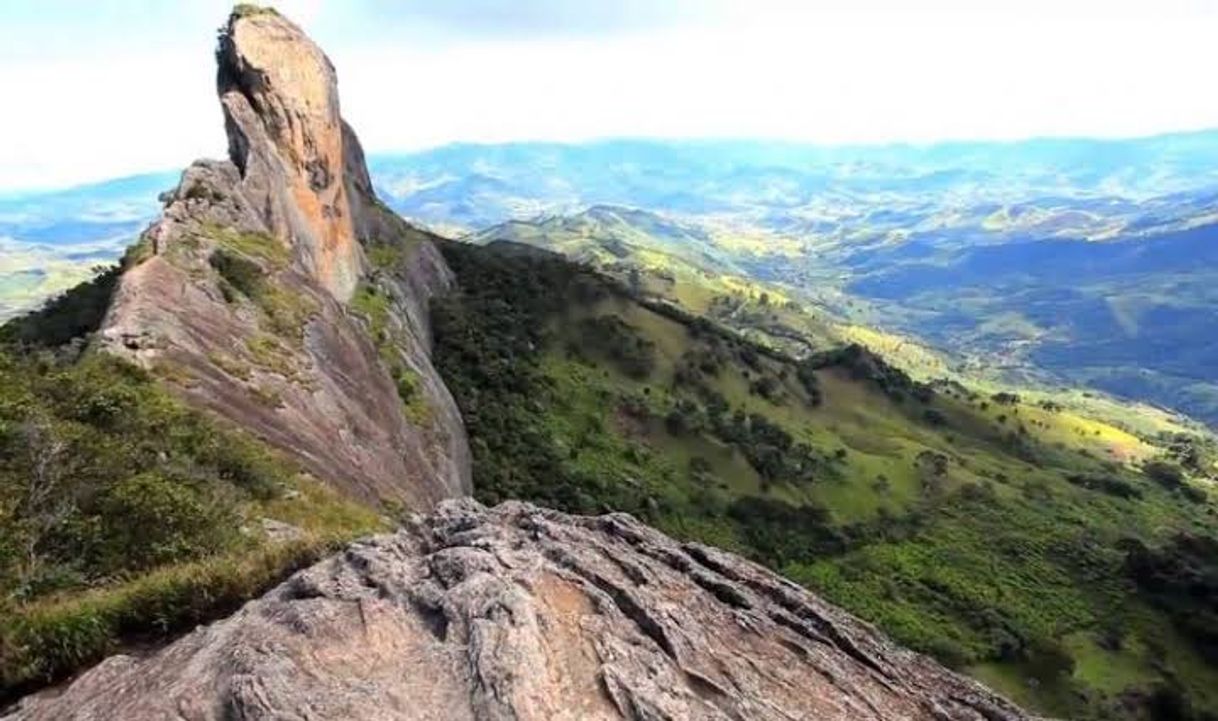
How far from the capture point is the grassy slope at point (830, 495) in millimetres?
100250

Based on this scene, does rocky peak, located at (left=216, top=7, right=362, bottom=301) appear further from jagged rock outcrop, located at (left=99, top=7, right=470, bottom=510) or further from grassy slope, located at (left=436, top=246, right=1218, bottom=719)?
grassy slope, located at (left=436, top=246, right=1218, bottom=719)

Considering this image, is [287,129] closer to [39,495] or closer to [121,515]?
[39,495]

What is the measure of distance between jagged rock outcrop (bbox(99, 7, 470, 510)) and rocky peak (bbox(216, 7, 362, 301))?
7.1 inches

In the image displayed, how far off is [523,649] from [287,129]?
239ft

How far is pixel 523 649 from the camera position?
55.8 ft

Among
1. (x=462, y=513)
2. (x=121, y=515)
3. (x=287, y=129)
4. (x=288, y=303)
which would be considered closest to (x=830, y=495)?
(x=287, y=129)

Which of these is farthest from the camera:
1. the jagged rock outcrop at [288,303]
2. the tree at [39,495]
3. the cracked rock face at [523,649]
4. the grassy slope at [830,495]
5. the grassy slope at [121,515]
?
the grassy slope at [830,495]

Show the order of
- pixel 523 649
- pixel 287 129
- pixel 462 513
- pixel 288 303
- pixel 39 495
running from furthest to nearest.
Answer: pixel 287 129
pixel 288 303
pixel 462 513
pixel 39 495
pixel 523 649

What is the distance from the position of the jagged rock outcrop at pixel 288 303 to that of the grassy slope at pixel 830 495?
15958 millimetres

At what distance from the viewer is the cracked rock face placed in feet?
52.1

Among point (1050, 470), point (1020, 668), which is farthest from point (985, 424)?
point (1020, 668)

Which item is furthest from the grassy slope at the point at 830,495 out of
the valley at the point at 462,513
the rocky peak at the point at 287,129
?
the rocky peak at the point at 287,129

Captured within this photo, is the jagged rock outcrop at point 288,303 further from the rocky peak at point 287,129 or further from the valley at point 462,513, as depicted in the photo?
the valley at point 462,513

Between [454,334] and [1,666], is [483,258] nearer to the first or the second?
[454,334]
